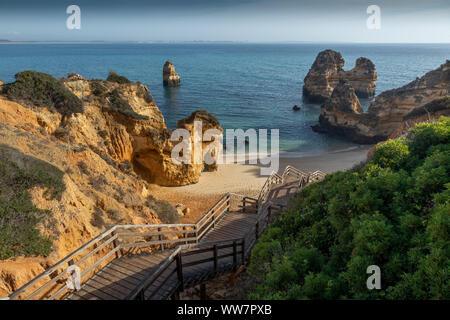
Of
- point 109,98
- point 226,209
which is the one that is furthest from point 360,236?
point 109,98

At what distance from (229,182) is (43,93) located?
48.0 ft

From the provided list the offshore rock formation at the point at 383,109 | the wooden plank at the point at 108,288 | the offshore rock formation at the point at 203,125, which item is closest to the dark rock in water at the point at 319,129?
the offshore rock formation at the point at 383,109

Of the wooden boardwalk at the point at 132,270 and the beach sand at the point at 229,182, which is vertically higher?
the wooden boardwalk at the point at 132,270

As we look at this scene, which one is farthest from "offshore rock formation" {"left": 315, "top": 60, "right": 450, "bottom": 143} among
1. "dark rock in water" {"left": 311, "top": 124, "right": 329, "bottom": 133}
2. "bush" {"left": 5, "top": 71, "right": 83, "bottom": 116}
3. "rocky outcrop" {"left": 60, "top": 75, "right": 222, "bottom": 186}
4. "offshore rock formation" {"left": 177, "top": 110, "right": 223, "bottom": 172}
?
"bush" {"left": 5, "top": 71, "right": 83, "bottom": 116}

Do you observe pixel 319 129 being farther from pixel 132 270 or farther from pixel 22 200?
pixel 22 200

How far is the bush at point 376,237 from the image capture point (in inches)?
150

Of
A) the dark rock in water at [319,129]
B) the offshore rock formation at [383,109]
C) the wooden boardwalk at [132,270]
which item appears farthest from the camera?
the dark rock in water at [319,129]

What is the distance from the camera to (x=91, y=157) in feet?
45.4

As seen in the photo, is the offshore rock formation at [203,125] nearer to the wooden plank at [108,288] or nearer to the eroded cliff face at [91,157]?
the eroded cliff face at [91,157]

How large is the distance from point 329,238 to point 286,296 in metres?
2.08

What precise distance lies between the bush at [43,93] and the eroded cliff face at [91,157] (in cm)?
44

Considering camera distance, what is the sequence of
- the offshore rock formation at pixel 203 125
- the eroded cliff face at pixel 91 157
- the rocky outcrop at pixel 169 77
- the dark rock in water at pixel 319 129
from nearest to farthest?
the eroded cliff face at pixel 91 157 → the offshore rock formation at pixel 203 125 → the dark rock in water at pixel 319 129 → the rocky outcrop at pixel 169 77
